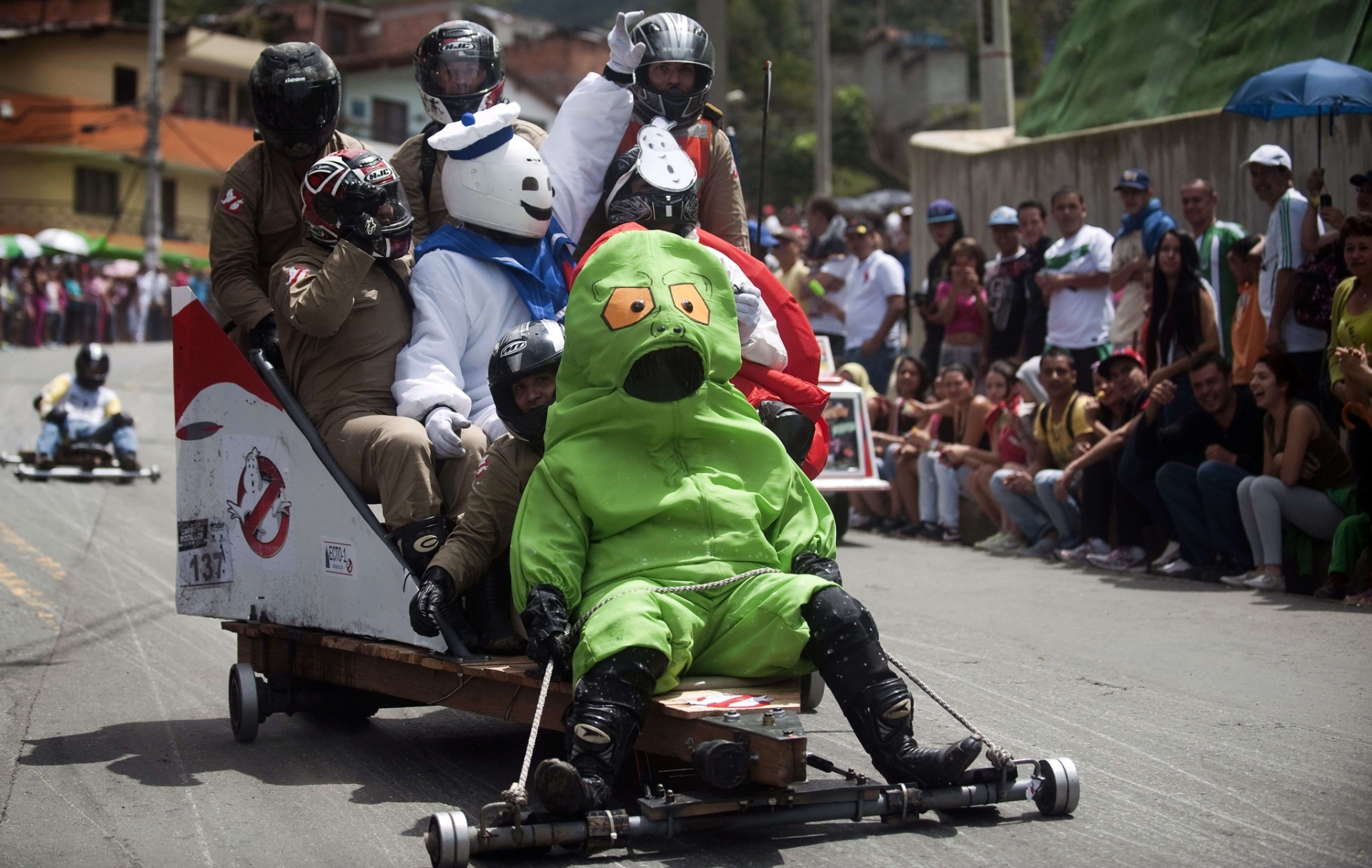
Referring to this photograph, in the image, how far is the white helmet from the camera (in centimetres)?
645

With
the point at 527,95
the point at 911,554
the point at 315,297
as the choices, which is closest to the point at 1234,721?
the point at 315,297

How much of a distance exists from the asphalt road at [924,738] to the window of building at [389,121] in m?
48.1

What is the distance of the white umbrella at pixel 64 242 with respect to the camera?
41.2 meters

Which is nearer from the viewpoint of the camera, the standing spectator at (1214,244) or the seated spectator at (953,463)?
the standing spectator at (1214,244)

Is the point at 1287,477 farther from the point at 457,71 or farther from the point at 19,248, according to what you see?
the point at 19,248

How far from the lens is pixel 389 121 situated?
5719 cm

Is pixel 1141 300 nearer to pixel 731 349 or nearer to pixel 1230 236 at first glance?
pixel 1230 236

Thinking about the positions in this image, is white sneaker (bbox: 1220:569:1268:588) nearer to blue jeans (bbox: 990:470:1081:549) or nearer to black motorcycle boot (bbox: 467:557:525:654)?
blue jeans (bbox: 990:470:1081:549)

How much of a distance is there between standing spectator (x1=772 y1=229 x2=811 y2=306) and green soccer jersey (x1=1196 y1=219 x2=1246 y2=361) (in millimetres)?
4507

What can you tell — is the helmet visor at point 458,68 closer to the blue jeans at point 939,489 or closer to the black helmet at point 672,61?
Result: the black helmet at point 672,61

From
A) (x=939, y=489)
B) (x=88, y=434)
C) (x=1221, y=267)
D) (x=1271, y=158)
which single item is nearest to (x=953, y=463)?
(x=939, y=489)

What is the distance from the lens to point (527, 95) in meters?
54.9

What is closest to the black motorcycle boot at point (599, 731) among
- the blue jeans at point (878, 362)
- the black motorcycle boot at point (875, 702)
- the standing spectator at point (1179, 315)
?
the black motorcycle boot at point (875, 702)

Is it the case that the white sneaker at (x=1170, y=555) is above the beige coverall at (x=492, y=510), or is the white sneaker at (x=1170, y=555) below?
below
